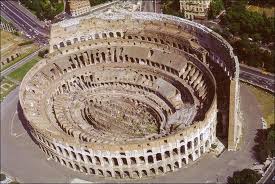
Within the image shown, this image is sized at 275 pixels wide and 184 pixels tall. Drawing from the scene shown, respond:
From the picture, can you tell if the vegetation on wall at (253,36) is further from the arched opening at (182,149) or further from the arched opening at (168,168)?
the arched opening at (168,168)

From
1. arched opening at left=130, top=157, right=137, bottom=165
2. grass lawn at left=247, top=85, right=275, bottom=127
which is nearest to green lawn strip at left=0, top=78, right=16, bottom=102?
arched opening at left=130, top=157, right=137, bottom=165

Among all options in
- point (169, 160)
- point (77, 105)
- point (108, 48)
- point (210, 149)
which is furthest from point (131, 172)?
point (108, 48)

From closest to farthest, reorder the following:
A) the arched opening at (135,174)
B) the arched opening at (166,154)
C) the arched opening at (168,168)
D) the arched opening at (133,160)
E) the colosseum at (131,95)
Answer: the arched opening at (133,160) → the arched opening at (166,154) → the colosseum at (131,95) → the arched opening at (135,174) → the arched opening at (168,168)

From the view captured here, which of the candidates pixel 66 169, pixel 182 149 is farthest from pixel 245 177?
pixel 66 169

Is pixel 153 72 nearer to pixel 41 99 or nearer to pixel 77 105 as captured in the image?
pixel 77 105

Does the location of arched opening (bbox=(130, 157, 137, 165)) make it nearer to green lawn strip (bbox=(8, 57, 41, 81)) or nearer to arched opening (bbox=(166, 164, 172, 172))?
arched opening (bbox=(166, 164, 172, 172))

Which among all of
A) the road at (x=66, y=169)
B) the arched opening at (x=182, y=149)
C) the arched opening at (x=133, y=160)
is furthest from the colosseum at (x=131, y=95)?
the road at (x=66, y=169)

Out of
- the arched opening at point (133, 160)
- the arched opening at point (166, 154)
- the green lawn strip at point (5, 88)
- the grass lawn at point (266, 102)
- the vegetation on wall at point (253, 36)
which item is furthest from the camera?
the green lawn strip at point (5, 88)

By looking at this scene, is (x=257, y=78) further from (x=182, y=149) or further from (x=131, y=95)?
(x=182, y=149)
